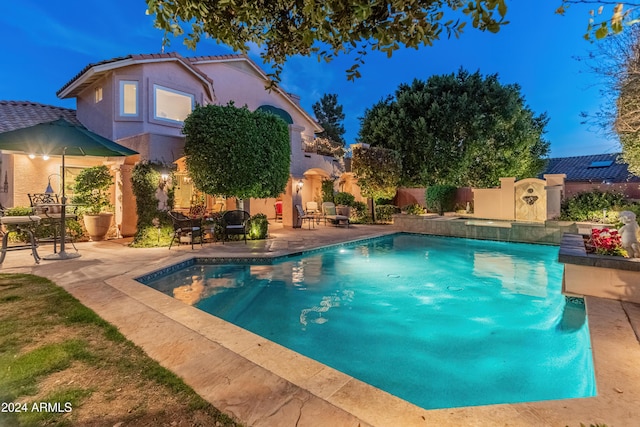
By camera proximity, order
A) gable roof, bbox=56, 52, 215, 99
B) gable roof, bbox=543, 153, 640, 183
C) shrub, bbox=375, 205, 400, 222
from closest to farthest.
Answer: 1. gable roof, bbox=56, 52, 215, 99
2. shrub, bbox=375, 205, 400, 222
3. gable roof, bbox=543, 153, 640, 183

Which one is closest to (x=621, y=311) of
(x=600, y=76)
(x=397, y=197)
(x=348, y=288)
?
(x=348, y=288)

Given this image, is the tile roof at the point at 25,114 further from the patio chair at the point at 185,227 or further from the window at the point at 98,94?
the patio chair at the point at 185,227

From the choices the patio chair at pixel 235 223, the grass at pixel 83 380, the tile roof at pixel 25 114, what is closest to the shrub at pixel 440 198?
the patio chair at pixel 235 223

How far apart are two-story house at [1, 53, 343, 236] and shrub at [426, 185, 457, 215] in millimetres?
6301

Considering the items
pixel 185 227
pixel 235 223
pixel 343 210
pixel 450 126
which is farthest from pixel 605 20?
pixel 450 126

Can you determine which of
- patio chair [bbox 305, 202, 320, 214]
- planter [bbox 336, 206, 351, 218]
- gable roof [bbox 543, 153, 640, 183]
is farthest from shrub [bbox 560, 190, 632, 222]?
gable roof [bbox 543, 153, 640, 183]

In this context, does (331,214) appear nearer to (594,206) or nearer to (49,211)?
(594,206)

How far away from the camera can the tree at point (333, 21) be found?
2.48 metres

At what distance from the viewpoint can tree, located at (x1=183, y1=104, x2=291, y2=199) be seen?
11289 mm

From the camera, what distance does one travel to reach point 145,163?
1102 centimetres

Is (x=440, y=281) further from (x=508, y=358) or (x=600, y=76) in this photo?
(x=600, y=76)

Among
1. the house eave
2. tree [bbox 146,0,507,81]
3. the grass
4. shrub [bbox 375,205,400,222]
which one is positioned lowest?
the grass

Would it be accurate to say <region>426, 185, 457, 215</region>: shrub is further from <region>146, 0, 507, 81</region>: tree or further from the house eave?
<region>146, 0, 507, 81</region>: tree

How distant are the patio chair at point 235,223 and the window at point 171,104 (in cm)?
609
